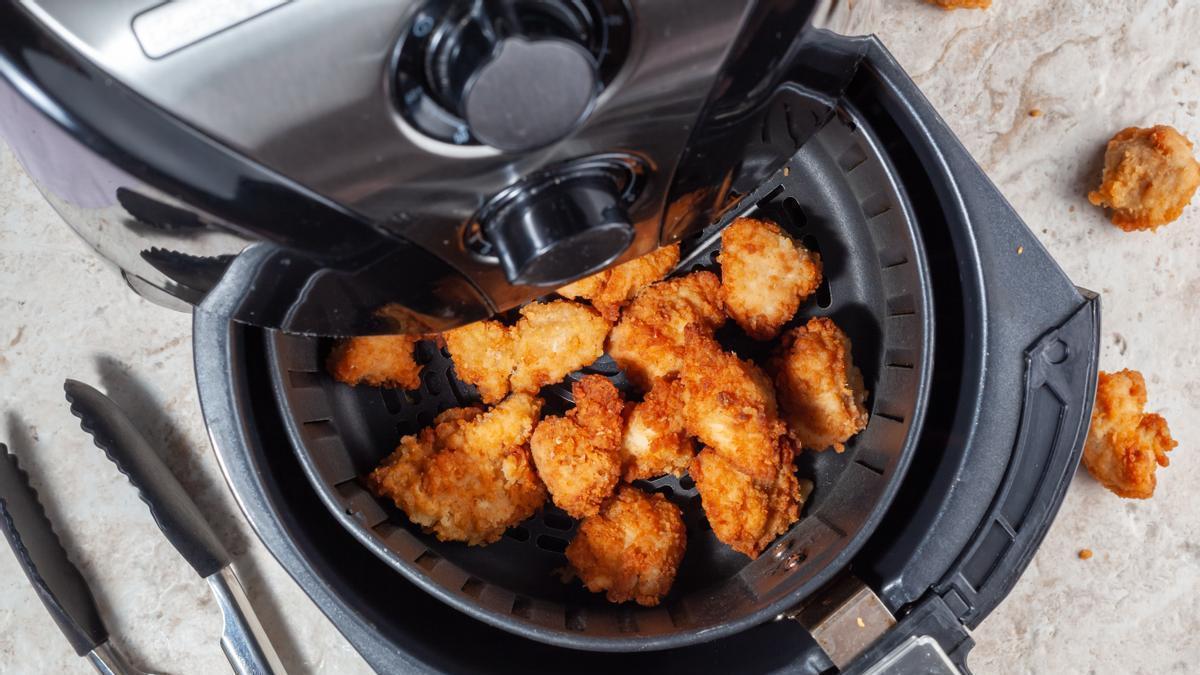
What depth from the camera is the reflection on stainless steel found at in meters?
1.08

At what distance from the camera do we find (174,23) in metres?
0.51

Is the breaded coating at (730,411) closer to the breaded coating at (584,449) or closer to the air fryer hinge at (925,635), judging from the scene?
the breaded coating at (584,449)

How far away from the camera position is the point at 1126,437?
110cm

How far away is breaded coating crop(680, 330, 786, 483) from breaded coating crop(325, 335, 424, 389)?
11.7 inches

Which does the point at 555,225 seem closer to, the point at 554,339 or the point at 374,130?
the point at 374,130

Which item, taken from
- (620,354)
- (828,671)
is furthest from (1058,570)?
(620,354)

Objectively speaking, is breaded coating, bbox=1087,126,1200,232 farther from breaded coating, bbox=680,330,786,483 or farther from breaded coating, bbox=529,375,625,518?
breaded coating, bbox=529,375,625,518

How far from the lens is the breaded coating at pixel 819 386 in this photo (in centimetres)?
98

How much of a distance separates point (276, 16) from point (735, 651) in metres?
0.75

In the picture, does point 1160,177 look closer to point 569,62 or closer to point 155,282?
point 569,62

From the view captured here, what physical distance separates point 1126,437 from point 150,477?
44.0 inches

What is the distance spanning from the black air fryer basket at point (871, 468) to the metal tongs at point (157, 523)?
215mm

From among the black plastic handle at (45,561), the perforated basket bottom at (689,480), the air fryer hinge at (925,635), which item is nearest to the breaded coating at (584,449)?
the perforated basket bottom at (689,480)

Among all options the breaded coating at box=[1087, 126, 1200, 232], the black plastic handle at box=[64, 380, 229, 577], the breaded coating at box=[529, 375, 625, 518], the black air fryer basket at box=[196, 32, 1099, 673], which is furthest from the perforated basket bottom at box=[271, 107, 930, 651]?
the breaded coating at box=[1087, 126, 1200, 232]
